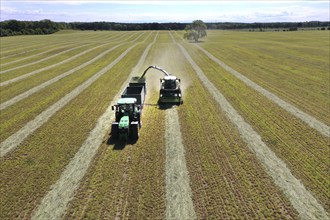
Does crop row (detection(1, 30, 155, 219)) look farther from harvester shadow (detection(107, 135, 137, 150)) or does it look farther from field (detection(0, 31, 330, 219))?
harvester shadow (detection(107, 135, 137, 150))

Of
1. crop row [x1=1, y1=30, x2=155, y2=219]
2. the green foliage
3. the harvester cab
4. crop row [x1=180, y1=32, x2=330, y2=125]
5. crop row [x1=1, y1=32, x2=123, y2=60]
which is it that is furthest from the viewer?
the green foliage

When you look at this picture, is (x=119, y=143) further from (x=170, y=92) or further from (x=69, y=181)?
(x=170, y=92)

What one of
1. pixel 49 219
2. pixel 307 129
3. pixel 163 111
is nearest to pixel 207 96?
pixel 163 111

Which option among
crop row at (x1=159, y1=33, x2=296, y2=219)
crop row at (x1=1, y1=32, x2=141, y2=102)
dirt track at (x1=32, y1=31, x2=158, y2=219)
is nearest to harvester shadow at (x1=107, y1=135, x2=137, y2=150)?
dirt track at (x1=32, y1=31, x2=158, y2=219)

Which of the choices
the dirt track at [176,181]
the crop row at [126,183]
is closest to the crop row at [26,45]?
the crop row at [126,183]

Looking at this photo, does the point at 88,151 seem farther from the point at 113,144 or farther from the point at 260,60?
the point at 260,60

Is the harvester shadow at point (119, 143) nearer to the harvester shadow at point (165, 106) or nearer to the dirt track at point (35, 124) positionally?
the dirt track at point (35, 124)
